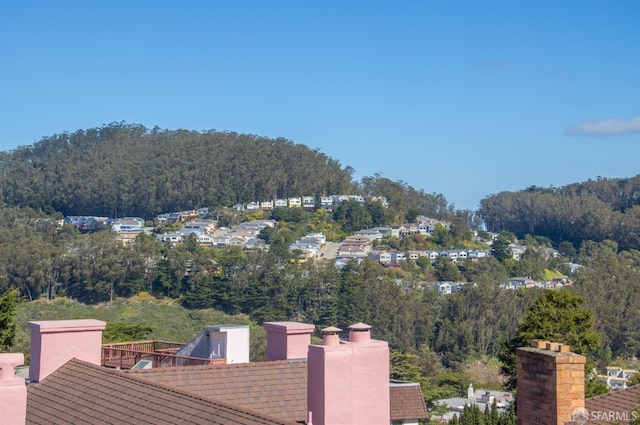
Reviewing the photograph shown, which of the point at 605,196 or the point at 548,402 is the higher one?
the point at 605,196

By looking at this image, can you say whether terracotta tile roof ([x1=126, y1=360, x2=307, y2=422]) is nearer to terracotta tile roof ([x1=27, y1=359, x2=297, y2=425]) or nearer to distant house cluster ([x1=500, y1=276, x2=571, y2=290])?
terracotta tile roof ([x1=27, y1=359, x2=297, y2=425])

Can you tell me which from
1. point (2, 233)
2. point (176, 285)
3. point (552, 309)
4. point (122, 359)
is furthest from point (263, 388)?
point (2, 233)

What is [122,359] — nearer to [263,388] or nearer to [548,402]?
[263,388]

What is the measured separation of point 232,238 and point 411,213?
30.6 meters

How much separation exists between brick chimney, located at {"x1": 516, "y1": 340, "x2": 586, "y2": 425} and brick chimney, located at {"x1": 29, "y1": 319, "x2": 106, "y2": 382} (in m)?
4.02

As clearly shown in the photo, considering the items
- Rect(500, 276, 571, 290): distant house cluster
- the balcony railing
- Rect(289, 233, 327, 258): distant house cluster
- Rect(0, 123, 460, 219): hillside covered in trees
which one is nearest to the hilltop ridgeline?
Rect(0, 123, 460, 219): hillside covered in trees

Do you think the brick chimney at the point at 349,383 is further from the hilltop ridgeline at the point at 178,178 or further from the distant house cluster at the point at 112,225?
the hilltop ridgeline at the point at 178,178

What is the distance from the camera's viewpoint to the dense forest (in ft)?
249

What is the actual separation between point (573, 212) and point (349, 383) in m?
142

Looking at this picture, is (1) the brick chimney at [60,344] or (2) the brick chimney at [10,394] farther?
(1) the brick chimney at [60,344]

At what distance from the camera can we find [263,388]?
7.89 metres

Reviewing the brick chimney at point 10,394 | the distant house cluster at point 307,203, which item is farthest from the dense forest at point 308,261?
the brick chimney at point 10,394

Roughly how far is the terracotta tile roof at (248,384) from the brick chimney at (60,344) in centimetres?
86

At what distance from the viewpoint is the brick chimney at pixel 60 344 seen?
8.16m
